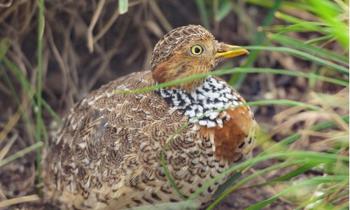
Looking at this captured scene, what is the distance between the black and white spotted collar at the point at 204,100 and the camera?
3420 mm

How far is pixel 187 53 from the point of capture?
3.44 m

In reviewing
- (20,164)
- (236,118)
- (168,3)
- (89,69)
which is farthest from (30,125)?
(236,118)

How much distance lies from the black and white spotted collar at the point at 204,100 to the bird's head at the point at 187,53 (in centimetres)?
5

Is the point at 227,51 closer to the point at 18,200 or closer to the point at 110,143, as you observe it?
the point at 110,143

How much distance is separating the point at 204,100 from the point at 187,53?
7.9 inches

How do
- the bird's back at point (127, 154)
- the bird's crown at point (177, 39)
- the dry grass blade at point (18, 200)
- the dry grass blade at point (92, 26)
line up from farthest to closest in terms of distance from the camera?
the dry grass blade at point (92, 26), the dry grass blade at point (18, 200), the bird's crown at point (177, 39), the bird's back at point (127, 154)

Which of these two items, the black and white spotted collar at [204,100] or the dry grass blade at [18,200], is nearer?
the black and white spotted collar at [204,100]

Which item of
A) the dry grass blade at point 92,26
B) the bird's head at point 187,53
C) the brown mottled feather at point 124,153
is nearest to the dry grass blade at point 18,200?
the brown mottled feather at point 124,153

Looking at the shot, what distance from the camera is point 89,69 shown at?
187 inches

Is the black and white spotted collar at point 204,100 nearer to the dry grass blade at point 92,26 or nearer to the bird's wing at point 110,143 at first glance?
the bird's wing at point 110,143

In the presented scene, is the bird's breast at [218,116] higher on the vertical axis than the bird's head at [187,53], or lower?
lower

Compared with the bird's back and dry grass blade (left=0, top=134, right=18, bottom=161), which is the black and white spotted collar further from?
dry grass blade (left=0, top=134, right=18, bottom=161)

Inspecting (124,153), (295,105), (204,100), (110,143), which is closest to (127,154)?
(124,153)

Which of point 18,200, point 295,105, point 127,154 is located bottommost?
point 18,200
